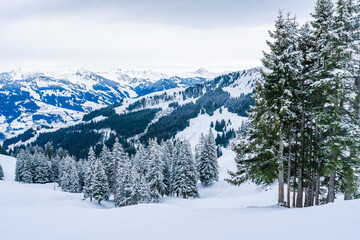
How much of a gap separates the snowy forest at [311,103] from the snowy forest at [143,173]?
24.7m

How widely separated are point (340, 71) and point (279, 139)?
565cm

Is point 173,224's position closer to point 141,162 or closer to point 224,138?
point 141,162

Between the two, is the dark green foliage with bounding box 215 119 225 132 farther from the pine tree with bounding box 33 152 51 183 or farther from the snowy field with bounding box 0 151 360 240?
the snowy field with bounding box 0 151 360 240

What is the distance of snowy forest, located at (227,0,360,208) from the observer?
44.7ft

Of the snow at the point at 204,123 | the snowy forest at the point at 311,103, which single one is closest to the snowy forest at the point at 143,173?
the snowy forest at the point at 311,103

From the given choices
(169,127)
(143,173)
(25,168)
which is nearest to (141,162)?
(143,173)

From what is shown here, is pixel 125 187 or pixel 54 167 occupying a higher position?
pixel 125 187

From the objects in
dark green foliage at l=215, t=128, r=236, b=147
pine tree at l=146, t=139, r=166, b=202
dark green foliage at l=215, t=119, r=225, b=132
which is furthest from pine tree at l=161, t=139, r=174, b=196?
dark green foliage at l=215, t=119, r=225, b=132

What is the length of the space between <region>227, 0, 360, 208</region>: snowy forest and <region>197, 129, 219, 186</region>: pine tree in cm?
Result: 3467

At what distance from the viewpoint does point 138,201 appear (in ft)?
121

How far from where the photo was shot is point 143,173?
46.4 m

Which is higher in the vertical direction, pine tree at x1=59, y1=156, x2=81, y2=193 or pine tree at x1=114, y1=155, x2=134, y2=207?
pine tree at x1=114, y1=155, x2=134, y2=207

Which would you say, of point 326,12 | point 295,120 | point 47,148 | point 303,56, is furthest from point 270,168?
point 47,148

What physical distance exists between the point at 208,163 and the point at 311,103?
128 feet
